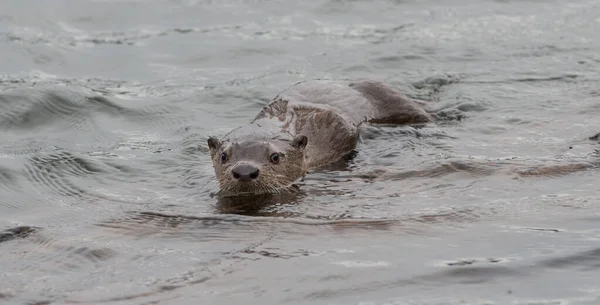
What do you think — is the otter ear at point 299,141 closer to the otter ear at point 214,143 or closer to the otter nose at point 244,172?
the otter ear at point 214,143

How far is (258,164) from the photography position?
256 inches

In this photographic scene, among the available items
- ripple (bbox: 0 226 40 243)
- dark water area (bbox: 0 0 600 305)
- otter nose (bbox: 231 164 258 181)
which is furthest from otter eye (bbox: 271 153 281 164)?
ripple (bbox: 0 226 40 243)

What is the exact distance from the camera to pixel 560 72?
989 cm

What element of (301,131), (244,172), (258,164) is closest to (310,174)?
(301,131)

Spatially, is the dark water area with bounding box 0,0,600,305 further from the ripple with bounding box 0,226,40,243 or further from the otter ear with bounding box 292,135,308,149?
the otter ear with bounding box 292,135,308,149

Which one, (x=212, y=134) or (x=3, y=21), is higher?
(x=3, y=21)

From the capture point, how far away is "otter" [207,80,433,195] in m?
6.52

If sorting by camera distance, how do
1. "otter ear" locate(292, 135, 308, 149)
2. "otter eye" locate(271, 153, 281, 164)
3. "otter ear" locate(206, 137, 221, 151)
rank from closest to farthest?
"otter eye" locate(271, 153, 281, 164) → "otter ear" locate(206, 137, 221, 151) → "otter ear" locate(292, 135, 308, 149)

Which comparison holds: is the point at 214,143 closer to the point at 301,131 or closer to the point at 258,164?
the point at 258,164

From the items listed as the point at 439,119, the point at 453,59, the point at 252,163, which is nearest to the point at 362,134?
the point at 439,119

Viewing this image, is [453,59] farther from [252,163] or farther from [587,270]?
[587,270]

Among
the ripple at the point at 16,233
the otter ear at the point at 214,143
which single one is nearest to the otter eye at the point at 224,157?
the otter ear at the point at 214,143

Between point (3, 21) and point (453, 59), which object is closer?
point (453, 59)

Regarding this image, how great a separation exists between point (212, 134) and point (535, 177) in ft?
9.37
